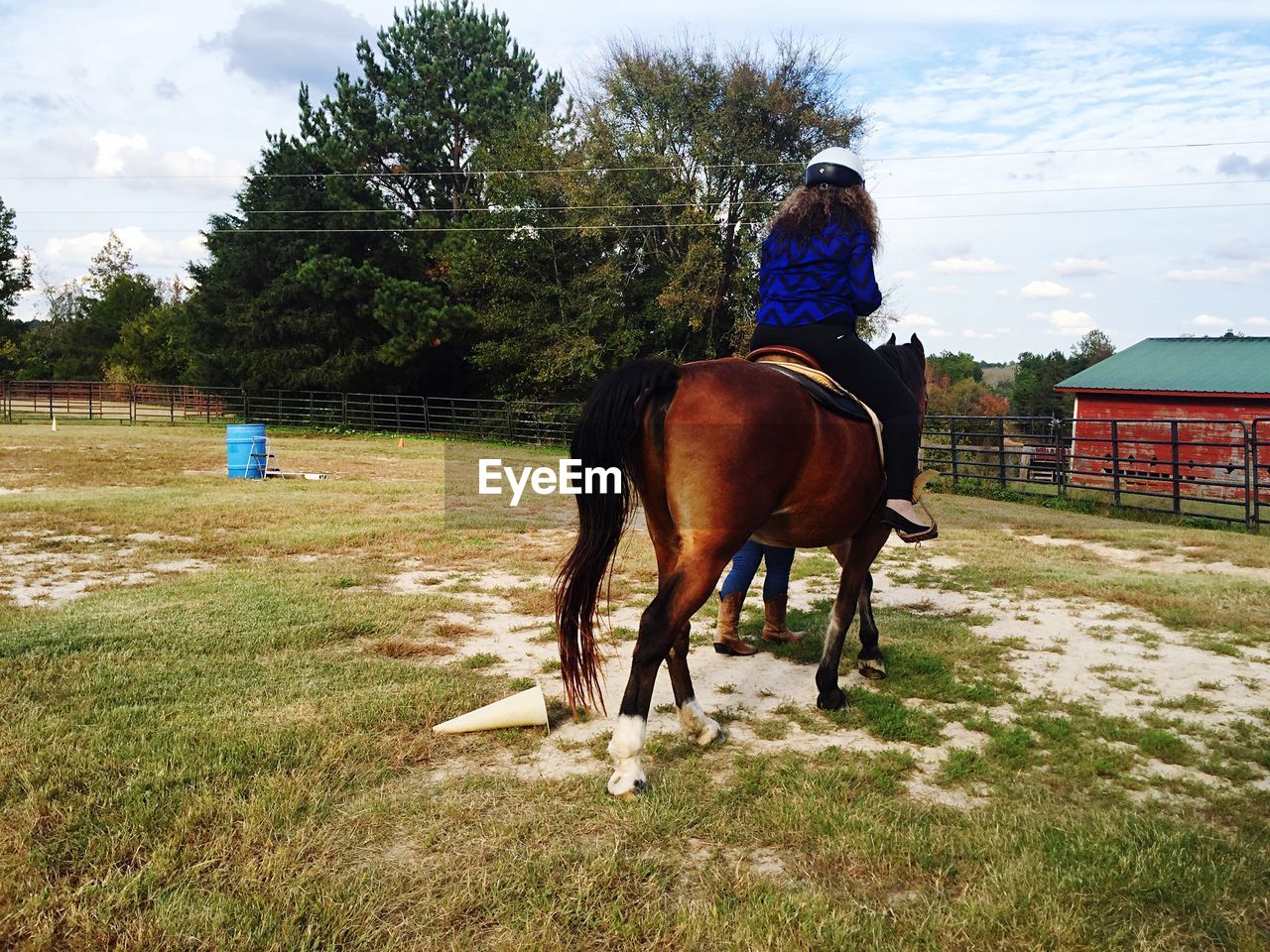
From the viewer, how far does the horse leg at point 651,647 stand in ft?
9.84

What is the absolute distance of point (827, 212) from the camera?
388cm

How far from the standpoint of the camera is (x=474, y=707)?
12.3 ft

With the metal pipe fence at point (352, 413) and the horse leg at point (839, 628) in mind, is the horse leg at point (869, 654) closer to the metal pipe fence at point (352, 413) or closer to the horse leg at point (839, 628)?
the horse leg at point (839, 628)

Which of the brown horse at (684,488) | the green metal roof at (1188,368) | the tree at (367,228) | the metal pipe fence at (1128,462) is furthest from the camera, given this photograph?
the tree at (367,228)

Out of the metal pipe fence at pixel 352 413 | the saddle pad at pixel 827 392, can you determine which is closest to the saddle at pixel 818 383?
the saddle pad at pixel 827 392

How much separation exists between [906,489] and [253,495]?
1037 cm

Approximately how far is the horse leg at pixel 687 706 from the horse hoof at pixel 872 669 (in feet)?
4.28

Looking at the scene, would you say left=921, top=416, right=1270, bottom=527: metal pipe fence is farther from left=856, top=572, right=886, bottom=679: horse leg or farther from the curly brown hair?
the curly brown hair

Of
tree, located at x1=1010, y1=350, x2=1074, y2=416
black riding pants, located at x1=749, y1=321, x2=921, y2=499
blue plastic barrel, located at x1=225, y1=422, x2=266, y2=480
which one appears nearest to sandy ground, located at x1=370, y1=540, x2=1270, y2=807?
black riding pants, located at x1=749, y1=321, x2=921, y2=499

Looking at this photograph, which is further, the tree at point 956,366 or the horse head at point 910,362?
the tree at point 956,366

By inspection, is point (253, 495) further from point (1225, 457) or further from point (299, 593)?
point (1225, 457)

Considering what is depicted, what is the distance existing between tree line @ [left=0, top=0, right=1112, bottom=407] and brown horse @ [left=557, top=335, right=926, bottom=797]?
68.5 ft

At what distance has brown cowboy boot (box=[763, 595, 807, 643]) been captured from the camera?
5.12 m

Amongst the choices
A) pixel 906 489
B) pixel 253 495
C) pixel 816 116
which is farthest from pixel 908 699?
pixel 816 116
